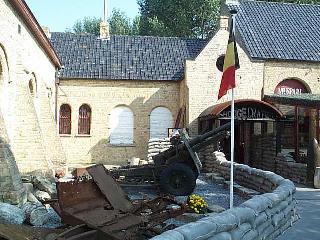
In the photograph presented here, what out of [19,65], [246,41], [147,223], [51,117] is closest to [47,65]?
[51,117]

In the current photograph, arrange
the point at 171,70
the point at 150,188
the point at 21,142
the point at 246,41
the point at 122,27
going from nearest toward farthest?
the point at 150,188 → the point at 21,142 → the point at 246,41 → the point at 171,70 → the point at 122,27

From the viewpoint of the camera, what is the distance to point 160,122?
27047 millimetres

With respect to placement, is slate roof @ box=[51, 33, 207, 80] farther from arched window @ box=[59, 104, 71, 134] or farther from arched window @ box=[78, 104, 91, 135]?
arched window @ box=[59, 104, 71, 134]

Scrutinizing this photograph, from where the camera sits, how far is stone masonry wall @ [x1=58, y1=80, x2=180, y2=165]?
87.7 ft

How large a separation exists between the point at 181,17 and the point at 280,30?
16.6 meters

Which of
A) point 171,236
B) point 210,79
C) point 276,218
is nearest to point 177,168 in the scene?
point 276,218

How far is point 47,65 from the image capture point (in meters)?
22.8

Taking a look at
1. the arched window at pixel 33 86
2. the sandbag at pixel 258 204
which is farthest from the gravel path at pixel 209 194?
the arched window at pixel 33 86

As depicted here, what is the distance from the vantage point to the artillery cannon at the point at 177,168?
40.3ft

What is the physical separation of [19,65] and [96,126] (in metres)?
11.3

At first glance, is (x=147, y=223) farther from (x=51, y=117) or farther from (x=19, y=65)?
(x=51, y=117)

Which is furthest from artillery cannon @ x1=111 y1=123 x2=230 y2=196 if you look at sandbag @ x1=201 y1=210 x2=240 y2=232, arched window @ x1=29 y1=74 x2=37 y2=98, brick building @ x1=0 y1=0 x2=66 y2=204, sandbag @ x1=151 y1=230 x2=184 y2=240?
arched window @ x1=29 y1=74 x2=37 y2=98

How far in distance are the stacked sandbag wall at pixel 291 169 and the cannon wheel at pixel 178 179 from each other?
5541 mm

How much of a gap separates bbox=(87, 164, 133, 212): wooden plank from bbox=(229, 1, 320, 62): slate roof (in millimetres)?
17594
